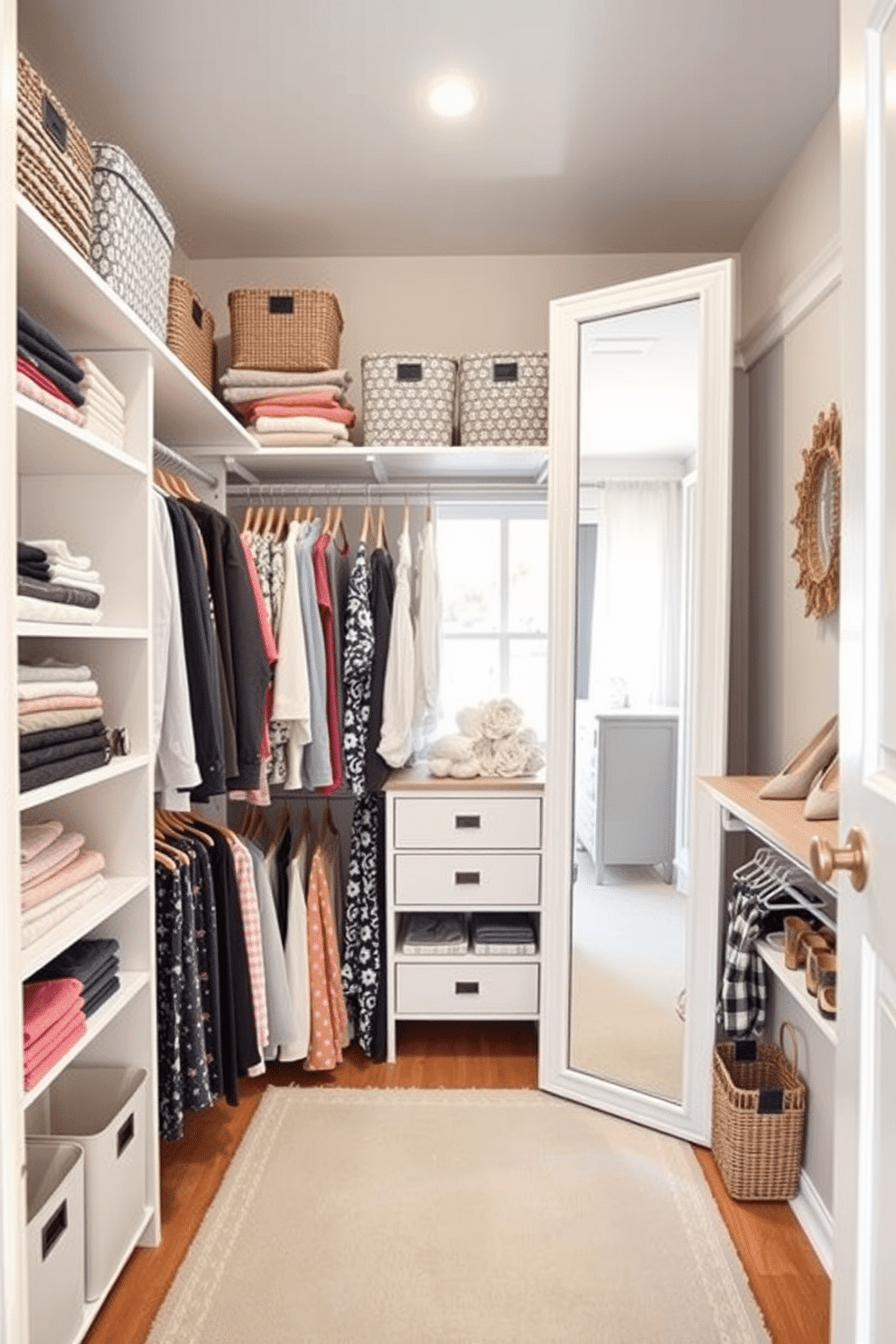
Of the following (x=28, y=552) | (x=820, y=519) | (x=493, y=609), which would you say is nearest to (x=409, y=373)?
(x=493, y=609)

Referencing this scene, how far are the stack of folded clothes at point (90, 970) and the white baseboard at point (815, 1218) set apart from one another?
1576 mm

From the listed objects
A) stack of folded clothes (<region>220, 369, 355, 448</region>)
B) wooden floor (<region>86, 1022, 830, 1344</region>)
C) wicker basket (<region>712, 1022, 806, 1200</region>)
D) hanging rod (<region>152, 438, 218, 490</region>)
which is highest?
stack of folded clothes (<region>220, 369, 355, 448</region>)

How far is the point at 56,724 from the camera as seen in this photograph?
1485mm

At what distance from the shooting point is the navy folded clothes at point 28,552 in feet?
4.57

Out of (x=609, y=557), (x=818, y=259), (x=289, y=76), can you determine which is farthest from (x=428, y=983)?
(x=289, y=76)

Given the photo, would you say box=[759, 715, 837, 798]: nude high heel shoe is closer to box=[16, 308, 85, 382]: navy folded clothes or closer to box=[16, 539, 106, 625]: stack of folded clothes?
box=[16, 539, 106, 625]: stack of folded clothes

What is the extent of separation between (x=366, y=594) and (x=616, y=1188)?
1.71 metres

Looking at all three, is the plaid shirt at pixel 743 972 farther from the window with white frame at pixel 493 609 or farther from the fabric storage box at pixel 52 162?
the fabric storage box at pixel 52 162

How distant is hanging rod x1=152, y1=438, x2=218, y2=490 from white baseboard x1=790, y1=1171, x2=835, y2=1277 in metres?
2.38

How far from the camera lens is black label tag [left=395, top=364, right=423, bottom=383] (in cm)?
269

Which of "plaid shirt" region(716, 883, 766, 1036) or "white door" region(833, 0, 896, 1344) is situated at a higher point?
"white door" region(833, 0, 896, 1344)

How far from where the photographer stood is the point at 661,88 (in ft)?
6.57

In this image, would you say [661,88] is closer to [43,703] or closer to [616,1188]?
[43,703]

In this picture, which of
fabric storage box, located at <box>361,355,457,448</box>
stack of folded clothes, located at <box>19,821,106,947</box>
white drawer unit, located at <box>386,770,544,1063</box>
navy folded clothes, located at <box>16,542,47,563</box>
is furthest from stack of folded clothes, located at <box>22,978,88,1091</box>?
fabric storage box, located at <box>361,355,457,448</box>
